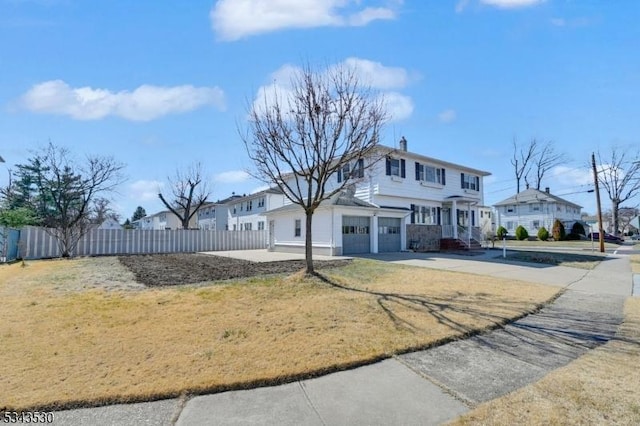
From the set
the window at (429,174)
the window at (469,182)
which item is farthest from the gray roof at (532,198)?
the window at (429,174)

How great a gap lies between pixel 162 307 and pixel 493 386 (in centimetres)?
604

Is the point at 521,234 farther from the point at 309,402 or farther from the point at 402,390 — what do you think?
the point at 309,402

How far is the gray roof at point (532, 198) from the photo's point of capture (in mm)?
49156

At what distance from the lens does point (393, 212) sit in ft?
72.7

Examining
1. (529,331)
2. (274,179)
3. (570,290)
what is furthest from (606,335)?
(274,179)

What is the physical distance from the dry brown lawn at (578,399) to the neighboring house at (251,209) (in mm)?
27189

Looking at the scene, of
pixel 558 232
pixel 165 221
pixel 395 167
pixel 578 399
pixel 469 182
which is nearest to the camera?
pixel 578 399

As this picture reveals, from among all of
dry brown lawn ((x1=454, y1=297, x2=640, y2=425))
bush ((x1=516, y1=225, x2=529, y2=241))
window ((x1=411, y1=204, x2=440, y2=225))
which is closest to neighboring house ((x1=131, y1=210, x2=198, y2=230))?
window ((x1=411, y1=204, x2=440, y2=225))

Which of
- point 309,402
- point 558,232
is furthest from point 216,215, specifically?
point 309,402

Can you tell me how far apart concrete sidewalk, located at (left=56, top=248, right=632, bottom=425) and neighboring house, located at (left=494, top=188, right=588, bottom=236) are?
50.3 m

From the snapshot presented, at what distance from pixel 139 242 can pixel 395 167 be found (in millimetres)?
18441

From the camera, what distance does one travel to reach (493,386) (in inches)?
156

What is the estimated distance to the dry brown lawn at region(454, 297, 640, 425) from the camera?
3205 millimetres

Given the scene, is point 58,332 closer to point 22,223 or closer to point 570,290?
point 570,290
